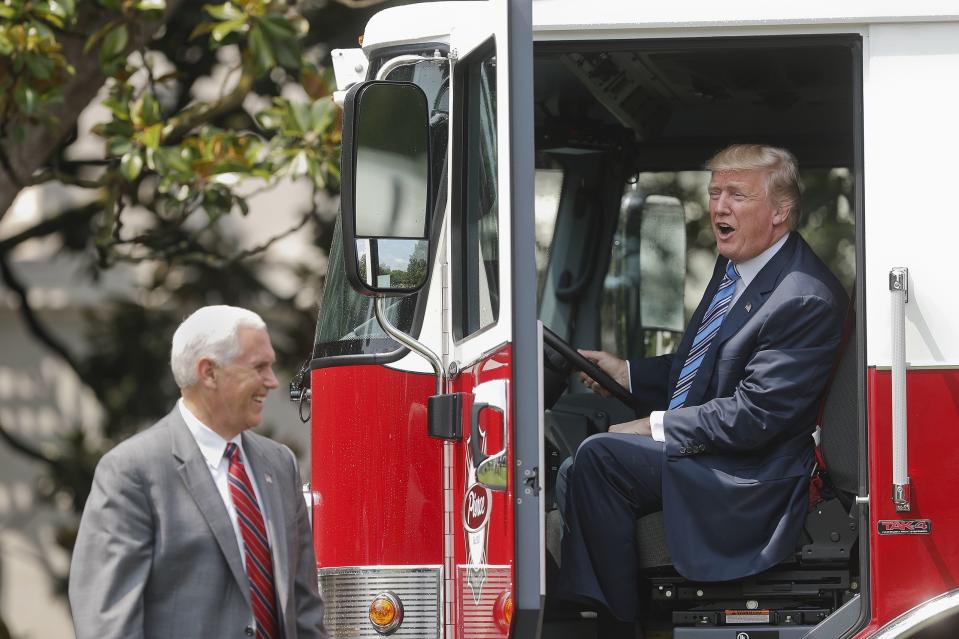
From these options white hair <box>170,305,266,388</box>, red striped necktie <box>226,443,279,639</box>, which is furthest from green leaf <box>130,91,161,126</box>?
red striped necktie <box>226,443,279,639</box>

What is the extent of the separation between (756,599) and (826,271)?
37.3 inches

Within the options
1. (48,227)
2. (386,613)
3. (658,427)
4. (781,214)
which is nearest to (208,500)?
(386,613)

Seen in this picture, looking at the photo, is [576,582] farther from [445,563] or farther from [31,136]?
[31,136]

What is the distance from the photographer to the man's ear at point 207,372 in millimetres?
3225

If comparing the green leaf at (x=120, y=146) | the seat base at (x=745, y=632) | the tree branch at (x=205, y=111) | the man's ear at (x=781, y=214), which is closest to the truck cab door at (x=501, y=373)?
the seat base at (x=745, y=632)

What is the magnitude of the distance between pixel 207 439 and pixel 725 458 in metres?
1.44

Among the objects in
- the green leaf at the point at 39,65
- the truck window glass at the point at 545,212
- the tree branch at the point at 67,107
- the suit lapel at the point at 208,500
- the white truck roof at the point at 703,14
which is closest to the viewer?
the suit lapel at the point at 208,500

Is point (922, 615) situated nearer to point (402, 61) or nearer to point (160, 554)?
point (160, 554)

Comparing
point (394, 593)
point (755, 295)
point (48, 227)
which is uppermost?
point (48, 227)

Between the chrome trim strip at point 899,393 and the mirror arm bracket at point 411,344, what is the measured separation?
1.16 meters

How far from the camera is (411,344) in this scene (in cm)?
376

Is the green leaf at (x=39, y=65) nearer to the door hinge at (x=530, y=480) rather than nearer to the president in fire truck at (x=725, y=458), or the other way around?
the president in fire truck at (x=725, y=458)

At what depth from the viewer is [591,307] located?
5910mm

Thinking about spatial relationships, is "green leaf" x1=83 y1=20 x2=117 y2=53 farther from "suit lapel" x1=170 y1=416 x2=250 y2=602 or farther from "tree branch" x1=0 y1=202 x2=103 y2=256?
"suit lapel" x1=170 y1=416 x2=250 y2=602
